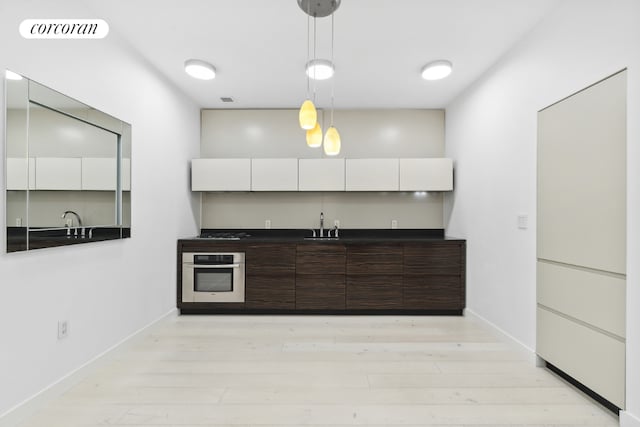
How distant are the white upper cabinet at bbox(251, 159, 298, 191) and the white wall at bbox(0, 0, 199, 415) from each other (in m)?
0.83

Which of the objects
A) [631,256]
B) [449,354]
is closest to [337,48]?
[631,256]

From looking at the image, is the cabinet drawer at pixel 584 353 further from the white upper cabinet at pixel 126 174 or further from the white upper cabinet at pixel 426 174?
the white upper cabinet at pixel 126 174

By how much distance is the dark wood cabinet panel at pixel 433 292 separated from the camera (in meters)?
4.15

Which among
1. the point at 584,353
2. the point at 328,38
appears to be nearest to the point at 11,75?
the point at 328,38

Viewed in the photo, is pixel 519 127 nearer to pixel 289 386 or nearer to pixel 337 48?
pixel 337 48

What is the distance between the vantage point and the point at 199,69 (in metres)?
3.45

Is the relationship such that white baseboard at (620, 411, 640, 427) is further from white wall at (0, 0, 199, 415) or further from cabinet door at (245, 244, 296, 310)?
white wall at (0, 0, 199, 415)

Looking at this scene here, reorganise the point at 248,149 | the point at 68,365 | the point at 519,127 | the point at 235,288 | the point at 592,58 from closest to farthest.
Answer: the point at 592,58 → the point at 68,365 → the point at 519,127 → the point at 235,288 → the point at 248,149

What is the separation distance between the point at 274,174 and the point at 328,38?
75.2 inches

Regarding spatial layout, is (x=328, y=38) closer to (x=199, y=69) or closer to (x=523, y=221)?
(x=199, y=69)

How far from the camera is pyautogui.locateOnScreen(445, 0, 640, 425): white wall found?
193cm

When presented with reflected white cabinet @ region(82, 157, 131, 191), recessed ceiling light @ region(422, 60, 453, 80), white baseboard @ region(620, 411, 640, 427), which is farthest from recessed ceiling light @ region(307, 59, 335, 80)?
white baseboard @ region(620, 411, 640, 427)

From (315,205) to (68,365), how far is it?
10.2 ft

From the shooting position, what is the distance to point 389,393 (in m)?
2.35
